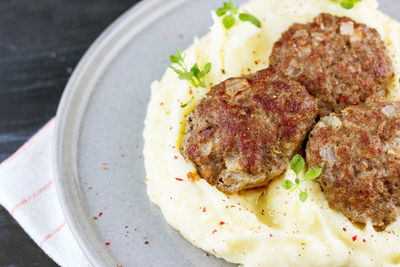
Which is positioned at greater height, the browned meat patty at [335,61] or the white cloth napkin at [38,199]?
the browned meat patty at [335,61]

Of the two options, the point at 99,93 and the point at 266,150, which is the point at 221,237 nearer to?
the point at 266,150

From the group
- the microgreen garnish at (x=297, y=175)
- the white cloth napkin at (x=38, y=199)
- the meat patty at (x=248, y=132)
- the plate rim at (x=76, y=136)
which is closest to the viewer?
the microgreen garnish at (x=297, y=175)

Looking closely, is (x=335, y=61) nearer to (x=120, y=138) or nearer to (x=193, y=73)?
(x=193, y=73)

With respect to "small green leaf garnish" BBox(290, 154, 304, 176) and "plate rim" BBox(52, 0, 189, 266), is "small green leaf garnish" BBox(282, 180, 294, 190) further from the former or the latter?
"plate rim" BBox(52, 0, 189, 266)

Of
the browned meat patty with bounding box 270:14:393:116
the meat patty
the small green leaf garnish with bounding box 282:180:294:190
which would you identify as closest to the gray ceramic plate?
the meat patty

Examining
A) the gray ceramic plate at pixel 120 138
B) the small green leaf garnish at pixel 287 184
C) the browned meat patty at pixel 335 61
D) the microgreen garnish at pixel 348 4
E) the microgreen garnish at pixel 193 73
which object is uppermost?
the microgreen garnish at pixel 348 4

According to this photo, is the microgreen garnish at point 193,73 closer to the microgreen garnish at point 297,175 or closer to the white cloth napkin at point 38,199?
the microgreen garnish at point 297,175

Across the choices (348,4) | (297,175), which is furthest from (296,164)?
(348,4)

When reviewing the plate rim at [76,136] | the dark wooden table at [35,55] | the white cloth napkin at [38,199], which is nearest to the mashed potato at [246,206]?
the plate rim at [76,136]
